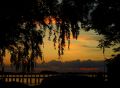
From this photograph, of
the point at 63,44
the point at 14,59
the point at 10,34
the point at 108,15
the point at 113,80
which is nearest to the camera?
the point at 63,44

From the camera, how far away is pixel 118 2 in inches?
870

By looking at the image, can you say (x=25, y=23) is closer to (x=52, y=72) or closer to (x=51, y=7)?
(x=51, y=7)

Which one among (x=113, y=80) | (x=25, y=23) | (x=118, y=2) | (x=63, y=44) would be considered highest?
(x=118, y=2)

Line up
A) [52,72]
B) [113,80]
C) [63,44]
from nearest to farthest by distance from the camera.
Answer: [63,44], [113,80], [52,72]

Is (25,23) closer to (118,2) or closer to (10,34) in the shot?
(10,34)

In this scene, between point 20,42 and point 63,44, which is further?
point 20,42

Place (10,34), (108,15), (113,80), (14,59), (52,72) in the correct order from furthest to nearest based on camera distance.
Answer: (108,15), (52,72), (113,80), (14,59), (10,34)

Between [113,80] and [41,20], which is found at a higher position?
[41,20]

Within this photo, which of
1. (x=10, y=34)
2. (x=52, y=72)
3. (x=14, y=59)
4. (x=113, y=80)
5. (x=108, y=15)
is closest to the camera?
(x=10, y=34)

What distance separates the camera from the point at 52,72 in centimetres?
2095

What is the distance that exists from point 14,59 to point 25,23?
1.74 metres

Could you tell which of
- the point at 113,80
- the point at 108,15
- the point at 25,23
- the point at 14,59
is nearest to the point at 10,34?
the point at 25,23

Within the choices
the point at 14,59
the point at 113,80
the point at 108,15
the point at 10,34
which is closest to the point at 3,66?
the point at 14,59

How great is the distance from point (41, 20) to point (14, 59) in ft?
6.83
